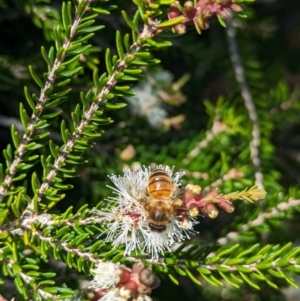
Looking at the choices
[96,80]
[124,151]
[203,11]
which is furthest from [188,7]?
[124,151]

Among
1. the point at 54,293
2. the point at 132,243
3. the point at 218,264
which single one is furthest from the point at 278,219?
the point at 54,293

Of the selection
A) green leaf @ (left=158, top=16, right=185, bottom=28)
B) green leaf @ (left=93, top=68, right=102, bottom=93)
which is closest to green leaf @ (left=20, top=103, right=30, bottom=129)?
green leaf @ (left=93, top=68, right=102, bottom=93)

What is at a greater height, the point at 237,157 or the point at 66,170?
the point at 66,170

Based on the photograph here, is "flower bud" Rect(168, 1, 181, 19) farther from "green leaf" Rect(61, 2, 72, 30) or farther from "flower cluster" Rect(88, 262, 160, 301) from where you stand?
"flower cluster" Rect(88, 262, 160, 301)

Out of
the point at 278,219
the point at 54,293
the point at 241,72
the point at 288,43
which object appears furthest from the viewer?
the point at 288,43

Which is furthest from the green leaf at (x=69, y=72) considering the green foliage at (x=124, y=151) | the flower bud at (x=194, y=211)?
the flower bud at (x=194, y=211)

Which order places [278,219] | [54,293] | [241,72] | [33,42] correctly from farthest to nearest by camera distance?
[241,72], [33,42], [278,219], [54,293]

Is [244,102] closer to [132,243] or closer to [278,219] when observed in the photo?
[278,219]

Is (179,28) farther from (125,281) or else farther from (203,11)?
(125,281)
